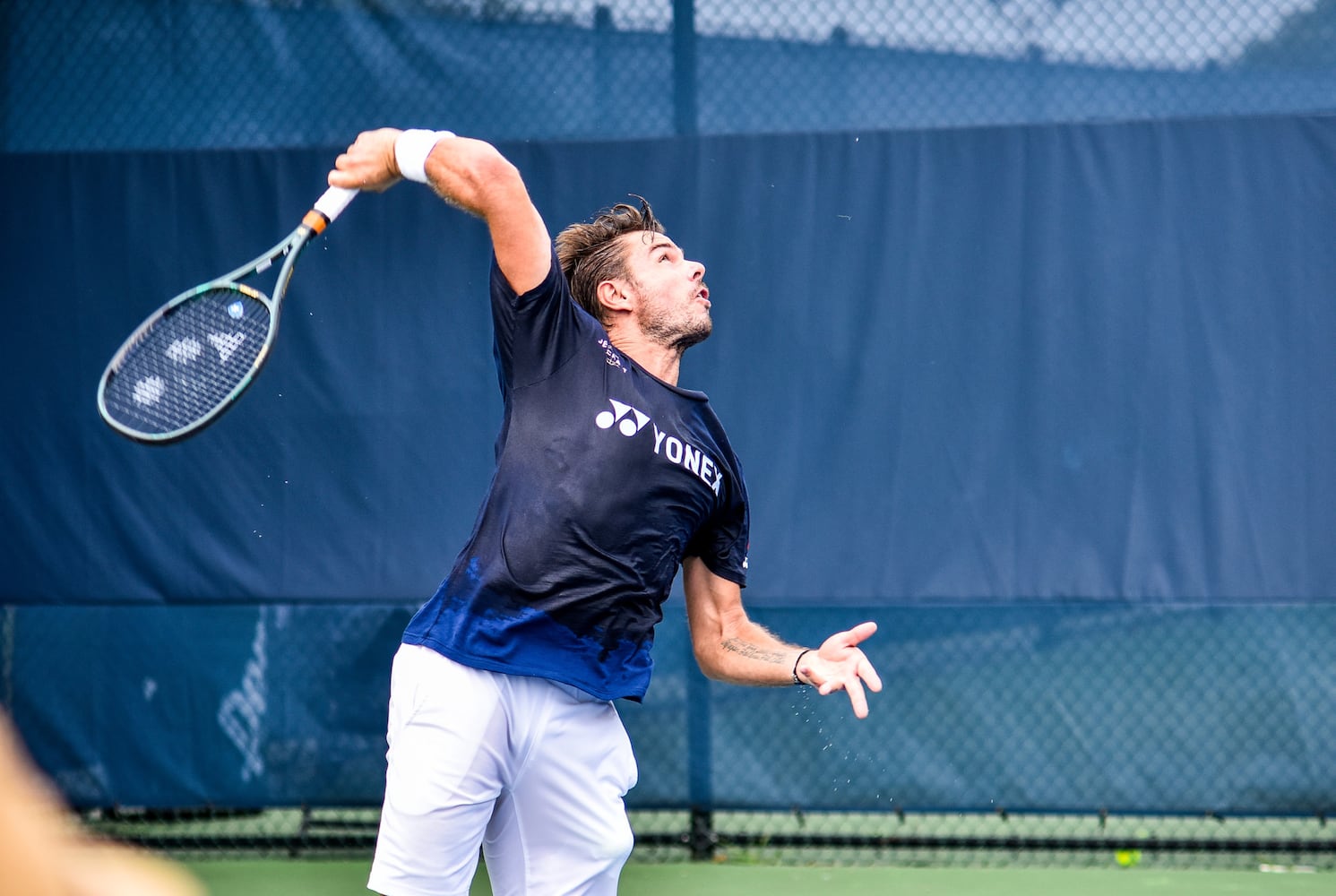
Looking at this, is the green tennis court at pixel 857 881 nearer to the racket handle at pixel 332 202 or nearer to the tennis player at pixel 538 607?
the tennis player at pixel 538 607

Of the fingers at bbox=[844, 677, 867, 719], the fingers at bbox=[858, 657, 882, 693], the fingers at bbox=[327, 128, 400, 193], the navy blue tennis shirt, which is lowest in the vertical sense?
the fingers at bbox=[844, 677, 867, 719]

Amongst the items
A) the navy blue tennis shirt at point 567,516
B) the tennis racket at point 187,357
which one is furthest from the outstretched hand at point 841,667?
the tennis racket at point 187,357

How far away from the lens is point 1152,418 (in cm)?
425

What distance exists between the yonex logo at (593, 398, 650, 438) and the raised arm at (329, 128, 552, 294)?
0.27 metres

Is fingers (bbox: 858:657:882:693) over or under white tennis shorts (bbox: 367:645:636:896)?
over

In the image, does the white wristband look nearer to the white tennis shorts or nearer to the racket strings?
the racket strings

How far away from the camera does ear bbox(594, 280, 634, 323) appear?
2926mm

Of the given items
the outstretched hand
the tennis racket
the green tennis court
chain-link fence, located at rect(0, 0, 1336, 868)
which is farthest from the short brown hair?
the green tennis court

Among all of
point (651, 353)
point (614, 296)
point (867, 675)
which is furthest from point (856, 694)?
point (614, 296)

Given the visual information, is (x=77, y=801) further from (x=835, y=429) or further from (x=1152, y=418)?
(x=1152, y=418)

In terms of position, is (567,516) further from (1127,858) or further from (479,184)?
(1127,858)

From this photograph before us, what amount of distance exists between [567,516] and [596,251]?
0.70 meters

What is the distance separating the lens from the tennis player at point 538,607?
247cm

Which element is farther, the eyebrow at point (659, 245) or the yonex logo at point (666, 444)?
the eyebrow at point (659, 245)
